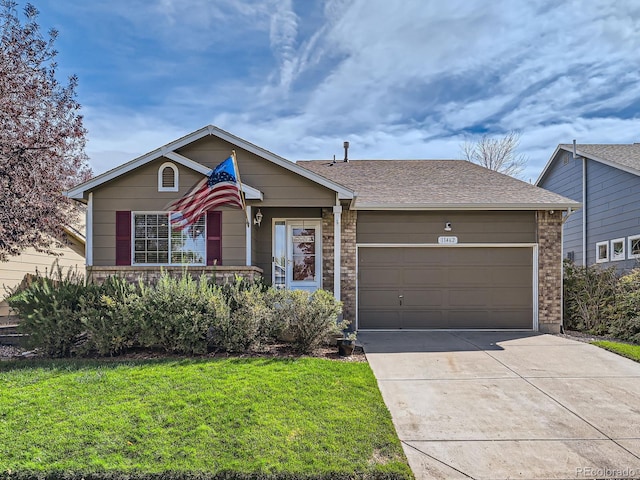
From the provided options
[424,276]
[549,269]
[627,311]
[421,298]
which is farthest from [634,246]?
[421,298]

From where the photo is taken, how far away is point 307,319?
7.25 metres

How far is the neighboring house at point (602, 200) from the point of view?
1217 cm

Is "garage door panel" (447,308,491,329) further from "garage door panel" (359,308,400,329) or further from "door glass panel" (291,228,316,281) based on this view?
"door glass panel" (291,228,316,281)

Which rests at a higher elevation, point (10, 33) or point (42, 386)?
point (10, 33)

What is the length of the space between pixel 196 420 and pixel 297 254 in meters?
6.38

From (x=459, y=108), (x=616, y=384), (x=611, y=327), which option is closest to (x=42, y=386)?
(x=616, y=384)

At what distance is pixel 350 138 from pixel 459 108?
141 inches

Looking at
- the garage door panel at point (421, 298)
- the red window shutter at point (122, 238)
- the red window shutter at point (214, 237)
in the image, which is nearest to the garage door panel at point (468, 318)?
the garage door panel at point (421, 298)

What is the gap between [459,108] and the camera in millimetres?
13219

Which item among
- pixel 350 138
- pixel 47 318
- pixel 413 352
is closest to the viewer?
pixel 47 318

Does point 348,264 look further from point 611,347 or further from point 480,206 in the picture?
point 611,347

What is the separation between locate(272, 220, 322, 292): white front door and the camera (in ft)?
34.4

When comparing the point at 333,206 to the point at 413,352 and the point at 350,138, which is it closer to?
the point at 413,352

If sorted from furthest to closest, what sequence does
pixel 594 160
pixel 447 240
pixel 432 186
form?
pixel 594 160 → pixel 432 186 → pixel 447 240
